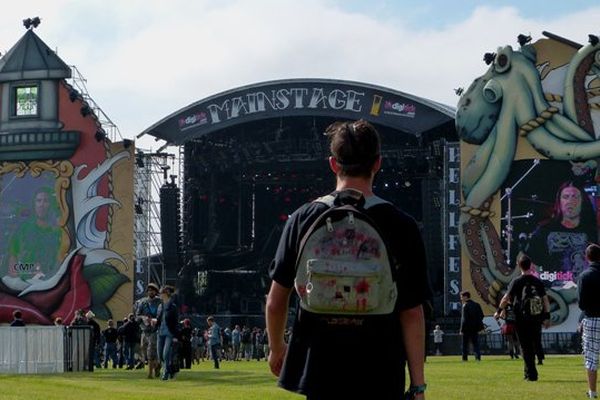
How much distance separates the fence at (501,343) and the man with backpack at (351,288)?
3854cm

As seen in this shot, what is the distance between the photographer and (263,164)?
5425 cm

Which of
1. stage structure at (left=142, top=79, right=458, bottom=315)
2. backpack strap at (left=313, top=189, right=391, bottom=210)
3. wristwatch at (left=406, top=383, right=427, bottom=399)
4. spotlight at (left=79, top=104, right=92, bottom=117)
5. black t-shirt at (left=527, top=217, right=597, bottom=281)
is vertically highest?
spotlight at (left=79, top=104, right=92, bottom=117)

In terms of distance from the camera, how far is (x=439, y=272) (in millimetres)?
51188

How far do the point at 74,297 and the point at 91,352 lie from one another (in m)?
26.2

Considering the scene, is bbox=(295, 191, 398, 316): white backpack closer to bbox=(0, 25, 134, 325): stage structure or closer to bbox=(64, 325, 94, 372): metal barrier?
bbox=(64, 325, 94, 372): metal barrier

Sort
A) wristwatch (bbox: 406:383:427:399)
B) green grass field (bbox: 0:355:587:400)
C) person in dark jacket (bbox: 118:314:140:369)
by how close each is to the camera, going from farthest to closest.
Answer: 1. person in dark jacket (bbox: 118:314:140:369)
2. green grass field (bbox: 0:355:587:400)
3. wristwatch (bbox: 406:383:427:399)

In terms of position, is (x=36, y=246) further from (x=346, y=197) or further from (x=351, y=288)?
(x=351, y=288)

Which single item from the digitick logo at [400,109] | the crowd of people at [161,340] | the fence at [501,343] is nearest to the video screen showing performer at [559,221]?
the fence at [501,343]

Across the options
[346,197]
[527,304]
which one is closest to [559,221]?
[527,304]

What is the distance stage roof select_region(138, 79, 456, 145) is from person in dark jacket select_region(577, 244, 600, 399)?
1483 inches

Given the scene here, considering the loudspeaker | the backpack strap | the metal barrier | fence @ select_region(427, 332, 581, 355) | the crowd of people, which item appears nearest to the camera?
the backpack strap

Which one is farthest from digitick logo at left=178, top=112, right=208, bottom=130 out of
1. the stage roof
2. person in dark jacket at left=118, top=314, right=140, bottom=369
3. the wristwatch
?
the wristwatch

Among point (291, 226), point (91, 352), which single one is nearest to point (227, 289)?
point (91, 352)

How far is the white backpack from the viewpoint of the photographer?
18.3ft
